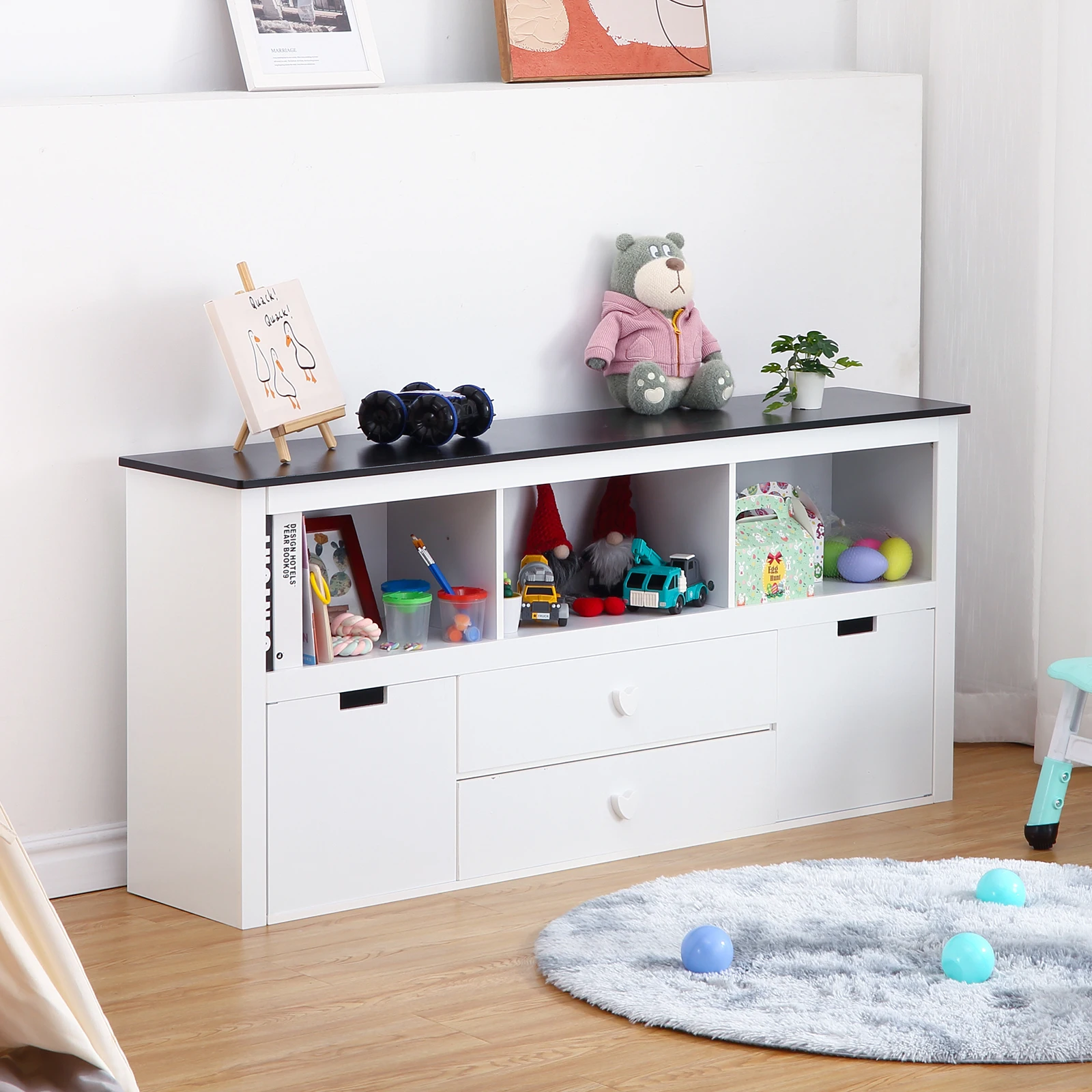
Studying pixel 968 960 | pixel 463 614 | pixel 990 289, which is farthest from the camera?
pixel 990 289

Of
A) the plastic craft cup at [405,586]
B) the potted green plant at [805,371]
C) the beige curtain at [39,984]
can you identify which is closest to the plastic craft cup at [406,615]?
the plastic craft cup at [405,586]

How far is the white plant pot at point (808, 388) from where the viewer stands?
333cm

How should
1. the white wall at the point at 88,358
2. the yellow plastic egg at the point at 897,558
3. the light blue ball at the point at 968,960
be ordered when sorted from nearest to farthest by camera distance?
the light blue ball at the point at 968,960
the white wall at the point at 88,358
the yellow plastic egg at the point at 897,558

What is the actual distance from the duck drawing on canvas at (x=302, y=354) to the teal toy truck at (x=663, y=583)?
0.67 meters

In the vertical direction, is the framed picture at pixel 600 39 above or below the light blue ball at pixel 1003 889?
above

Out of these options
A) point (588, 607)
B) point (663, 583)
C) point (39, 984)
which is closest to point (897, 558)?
point (663, 583)

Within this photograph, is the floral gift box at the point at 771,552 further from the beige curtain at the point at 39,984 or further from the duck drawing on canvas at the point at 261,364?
the beige curtain at the point at 39,984

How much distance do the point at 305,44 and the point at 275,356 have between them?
0.60 meters

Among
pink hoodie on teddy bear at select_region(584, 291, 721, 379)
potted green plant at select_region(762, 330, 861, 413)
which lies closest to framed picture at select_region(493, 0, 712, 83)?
pink hoodie on teddy bear at select_region(584, 291, 721, 379)

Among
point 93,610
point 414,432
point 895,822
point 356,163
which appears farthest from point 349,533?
point 895,822

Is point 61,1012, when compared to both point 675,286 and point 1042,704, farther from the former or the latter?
point 1042,704

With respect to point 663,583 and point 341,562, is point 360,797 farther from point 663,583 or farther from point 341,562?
point 663,583

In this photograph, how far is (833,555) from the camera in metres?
3.48

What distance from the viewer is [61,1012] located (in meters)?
1.68
